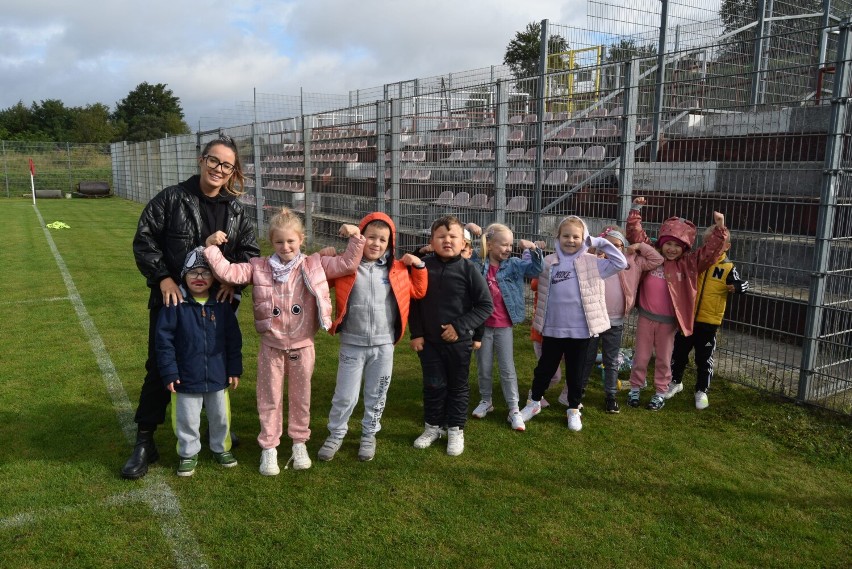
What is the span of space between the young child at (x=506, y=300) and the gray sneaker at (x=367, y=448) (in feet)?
3.47

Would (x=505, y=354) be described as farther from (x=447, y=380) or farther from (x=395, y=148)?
(x=395, y=148)

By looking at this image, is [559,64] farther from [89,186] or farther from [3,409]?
[89,186]

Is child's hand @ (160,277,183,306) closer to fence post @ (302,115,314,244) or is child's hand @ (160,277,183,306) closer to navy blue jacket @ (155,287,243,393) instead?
navy blue jacket @ (155,287,243,393)

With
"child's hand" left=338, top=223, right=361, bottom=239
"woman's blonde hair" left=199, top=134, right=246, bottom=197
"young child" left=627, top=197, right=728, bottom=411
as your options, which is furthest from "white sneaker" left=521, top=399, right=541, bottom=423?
"woman's blonde hair" left=199, top=134, right=246, bottom=197

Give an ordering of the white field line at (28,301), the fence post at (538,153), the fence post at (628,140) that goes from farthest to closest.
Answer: the white field line at (28,301)
the fence post at (538,153)
the fence post at (628,140)

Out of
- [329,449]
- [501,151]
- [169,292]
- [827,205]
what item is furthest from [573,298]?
[501,151]

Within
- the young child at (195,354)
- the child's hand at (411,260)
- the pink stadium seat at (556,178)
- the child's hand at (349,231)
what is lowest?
the young child at (195,354)

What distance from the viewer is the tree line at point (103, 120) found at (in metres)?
59.3

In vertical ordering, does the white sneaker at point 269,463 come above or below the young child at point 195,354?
below

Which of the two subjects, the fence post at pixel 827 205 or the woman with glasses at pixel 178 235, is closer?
the woman with glasses at pixel 178 235

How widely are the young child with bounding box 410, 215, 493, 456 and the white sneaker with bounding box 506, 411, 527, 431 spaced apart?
19.7 inches

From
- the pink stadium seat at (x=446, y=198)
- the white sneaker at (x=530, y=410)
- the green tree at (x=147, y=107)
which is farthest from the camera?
the green tree at (x=147, y=107)

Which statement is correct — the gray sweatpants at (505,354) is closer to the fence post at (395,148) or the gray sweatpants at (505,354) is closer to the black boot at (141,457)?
the black boot at (141,457)

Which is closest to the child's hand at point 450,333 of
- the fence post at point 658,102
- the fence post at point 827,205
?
the fence post at point 827,205
